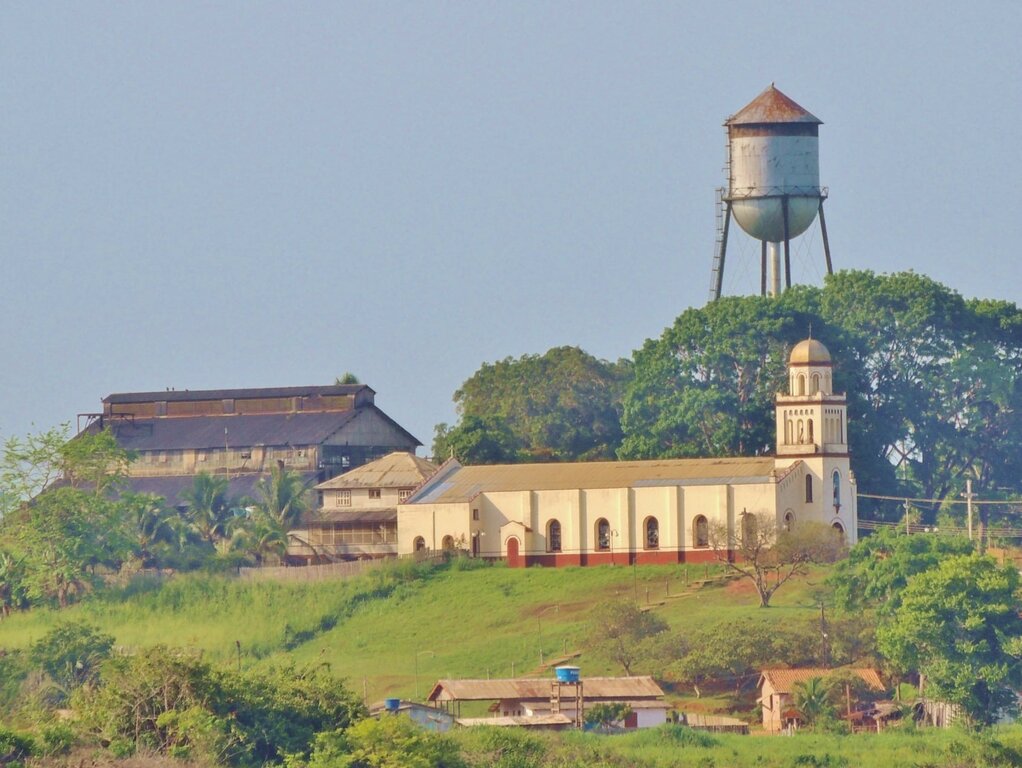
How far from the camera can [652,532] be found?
323 feet

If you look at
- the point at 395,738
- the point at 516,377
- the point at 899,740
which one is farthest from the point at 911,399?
the point at 395,738

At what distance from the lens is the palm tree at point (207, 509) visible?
106m

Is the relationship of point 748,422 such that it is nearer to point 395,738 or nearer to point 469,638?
point 469,638

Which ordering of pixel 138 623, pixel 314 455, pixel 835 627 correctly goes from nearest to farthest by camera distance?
pixel 835 627
pixel 138 623
pixel 314 455

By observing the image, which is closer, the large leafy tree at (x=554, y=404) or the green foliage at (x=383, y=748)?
the green foliage at (x=383, y=748)

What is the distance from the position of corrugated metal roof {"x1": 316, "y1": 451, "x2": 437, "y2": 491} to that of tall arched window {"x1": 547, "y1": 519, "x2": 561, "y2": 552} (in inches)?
272

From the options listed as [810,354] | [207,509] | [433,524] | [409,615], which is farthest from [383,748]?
[207,509]

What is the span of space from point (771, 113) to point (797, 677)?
117 feet

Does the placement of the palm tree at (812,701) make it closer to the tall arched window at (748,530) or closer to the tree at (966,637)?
the tree at (966,637)

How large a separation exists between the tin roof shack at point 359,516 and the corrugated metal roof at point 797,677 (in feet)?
88.3

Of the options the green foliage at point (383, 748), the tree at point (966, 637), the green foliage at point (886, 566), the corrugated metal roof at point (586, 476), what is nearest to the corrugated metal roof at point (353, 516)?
the corrugated metal roof at point (586, 476)

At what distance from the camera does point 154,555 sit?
342 ft

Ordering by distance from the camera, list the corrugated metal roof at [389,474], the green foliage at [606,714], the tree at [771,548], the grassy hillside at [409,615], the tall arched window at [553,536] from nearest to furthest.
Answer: the green foliage at [606,714], the grassy hillside at [409,615], the tree at [771,548], the tall arched window at [553,536], the corrugated metal roof at [389,474]

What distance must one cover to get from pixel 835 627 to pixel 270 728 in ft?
75.0
